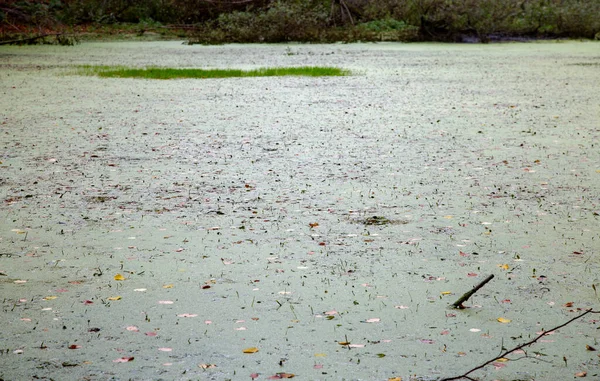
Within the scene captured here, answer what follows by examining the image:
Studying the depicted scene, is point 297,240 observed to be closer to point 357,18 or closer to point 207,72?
point 207,72

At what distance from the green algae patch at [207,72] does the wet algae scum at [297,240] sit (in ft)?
10.6

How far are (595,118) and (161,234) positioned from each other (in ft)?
16.7

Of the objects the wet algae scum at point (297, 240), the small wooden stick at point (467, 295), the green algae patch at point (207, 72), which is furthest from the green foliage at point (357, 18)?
the small wooden stick at point (467, 295)

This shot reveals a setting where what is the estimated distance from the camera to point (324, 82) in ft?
36.7

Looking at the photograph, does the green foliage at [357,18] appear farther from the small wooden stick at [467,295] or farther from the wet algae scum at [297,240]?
the small wooden stick at [467,295]

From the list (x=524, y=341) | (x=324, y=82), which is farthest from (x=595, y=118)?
(x=524, y=341)

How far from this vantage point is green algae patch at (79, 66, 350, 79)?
11961 millimetres

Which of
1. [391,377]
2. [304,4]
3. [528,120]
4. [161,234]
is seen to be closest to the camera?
[391,377]

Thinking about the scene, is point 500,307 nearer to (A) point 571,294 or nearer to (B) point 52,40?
(A) point 571,294

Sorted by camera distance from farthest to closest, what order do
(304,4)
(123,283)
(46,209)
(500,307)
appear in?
(304,4)
(46,209)
(123,283)
(500,307)

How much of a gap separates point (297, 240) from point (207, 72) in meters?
8.85

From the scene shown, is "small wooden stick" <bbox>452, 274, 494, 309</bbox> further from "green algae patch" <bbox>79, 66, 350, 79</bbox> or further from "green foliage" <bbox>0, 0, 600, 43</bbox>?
"green foliage" <bbox>0, 0, 600, 43</bbox>

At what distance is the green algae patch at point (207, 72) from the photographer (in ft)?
39.2

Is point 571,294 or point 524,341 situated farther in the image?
point 571,294
